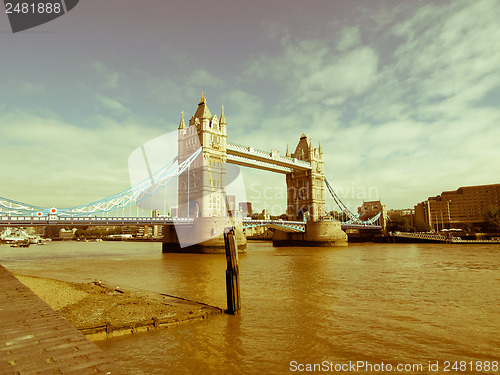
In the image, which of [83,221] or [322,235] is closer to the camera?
[83,221]

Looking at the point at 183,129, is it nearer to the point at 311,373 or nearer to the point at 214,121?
the point at 214,121

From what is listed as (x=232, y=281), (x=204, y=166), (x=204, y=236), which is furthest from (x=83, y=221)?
(x=232, y=281)

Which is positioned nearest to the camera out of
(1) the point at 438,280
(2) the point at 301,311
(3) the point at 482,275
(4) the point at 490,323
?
(4) the point at 490,323

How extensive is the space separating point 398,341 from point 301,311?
9.81 feet

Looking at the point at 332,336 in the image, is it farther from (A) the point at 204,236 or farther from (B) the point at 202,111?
(B) the point at 202,111

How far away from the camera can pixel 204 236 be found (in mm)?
32625

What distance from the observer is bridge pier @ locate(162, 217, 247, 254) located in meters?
32.2

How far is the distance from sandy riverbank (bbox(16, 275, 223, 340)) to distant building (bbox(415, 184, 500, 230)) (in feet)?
340

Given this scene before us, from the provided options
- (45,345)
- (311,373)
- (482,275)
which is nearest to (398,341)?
(311,373)

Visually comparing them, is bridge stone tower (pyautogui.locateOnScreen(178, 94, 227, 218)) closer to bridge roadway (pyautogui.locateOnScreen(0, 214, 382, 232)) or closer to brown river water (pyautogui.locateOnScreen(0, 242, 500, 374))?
bridge roadway (pyautogui.locateOnScreen(0, 214, 382, 232))

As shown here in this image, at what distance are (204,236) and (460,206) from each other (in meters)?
102

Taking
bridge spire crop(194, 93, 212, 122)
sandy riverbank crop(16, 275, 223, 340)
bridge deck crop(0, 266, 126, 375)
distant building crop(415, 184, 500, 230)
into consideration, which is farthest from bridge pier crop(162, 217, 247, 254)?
distant building crop(415, 184, 500, 230)

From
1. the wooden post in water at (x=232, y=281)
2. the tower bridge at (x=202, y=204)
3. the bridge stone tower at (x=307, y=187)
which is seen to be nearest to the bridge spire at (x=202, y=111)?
the tower bridge at (x=202, y=204)

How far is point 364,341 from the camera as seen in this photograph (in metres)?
6.84
